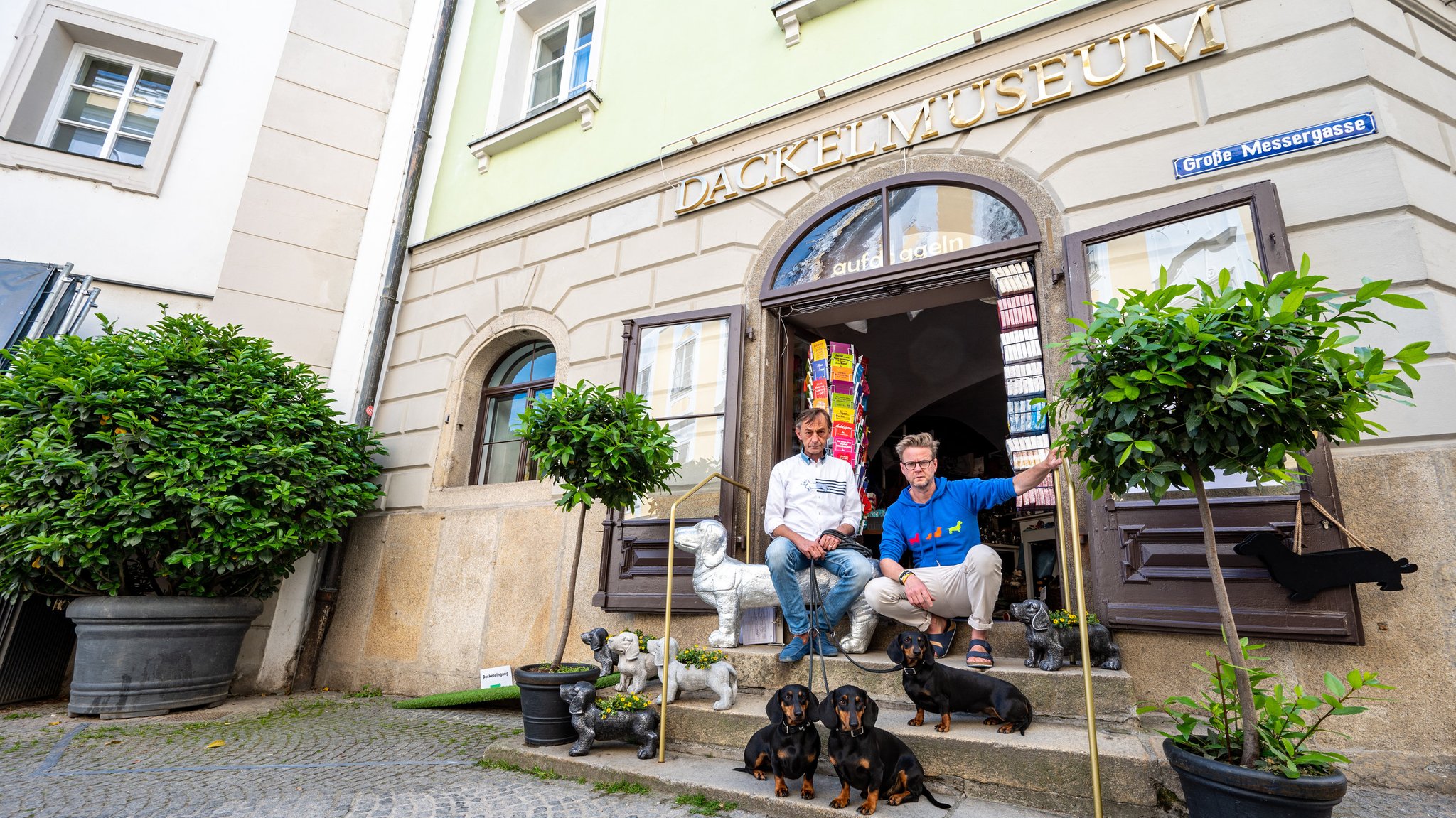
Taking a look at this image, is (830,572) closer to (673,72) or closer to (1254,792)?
(1254,792)

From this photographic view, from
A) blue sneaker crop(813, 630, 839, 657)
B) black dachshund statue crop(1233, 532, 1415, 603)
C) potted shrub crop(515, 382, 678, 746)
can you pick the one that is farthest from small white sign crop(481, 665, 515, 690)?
black dachshund statue crop(1233, 532, 1415, 603)

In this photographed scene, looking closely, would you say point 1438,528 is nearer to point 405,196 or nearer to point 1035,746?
point 1035,746

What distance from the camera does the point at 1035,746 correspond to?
9.68 ft

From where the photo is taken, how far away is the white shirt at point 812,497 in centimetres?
469

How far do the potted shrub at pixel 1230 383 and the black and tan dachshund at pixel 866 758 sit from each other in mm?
1147

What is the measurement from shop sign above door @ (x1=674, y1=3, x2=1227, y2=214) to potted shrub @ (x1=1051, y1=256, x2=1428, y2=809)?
287cm

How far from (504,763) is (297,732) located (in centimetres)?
207

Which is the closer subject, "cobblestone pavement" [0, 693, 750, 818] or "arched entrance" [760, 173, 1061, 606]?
"cobblestone pavement" [0, 693, 750, 818]

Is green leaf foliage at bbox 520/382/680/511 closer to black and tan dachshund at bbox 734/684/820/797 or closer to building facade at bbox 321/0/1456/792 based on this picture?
building facade at bbox 321/0/1456/792

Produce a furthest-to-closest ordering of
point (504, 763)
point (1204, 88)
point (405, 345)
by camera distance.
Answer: point (405, 345), point (1204, 88), point (504, 763)

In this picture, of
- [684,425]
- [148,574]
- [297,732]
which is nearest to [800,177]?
[684,425]

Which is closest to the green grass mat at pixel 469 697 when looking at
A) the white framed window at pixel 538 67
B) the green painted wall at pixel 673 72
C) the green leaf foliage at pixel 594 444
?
the green leaf foliage at pixel 594 444

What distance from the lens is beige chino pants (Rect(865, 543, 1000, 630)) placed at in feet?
12.7

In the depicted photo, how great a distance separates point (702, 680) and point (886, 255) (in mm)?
3298
